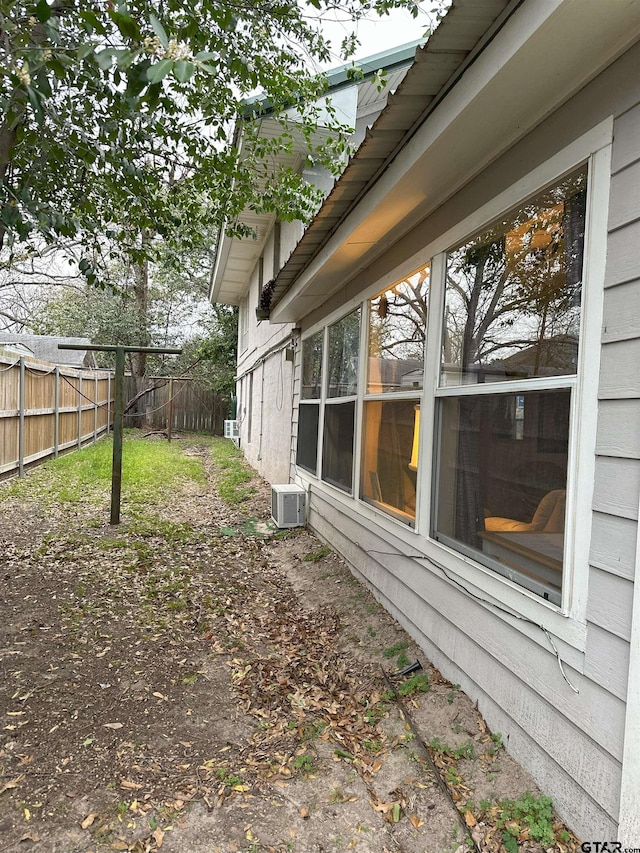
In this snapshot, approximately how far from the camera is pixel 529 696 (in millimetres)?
2154

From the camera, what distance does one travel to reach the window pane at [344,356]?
4.70 m

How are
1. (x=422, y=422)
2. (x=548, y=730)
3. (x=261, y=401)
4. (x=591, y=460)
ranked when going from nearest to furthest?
(x=591, y=460) < (x=548, y=730) < (x=422, y=422) < (x=261, y=401)

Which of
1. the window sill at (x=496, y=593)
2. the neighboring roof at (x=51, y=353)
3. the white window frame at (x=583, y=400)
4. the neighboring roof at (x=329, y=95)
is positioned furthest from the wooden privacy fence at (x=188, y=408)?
the white window frame at (x=583, y=400)

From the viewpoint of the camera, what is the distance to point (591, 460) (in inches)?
73.7

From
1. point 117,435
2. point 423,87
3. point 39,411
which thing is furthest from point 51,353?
point 423,87

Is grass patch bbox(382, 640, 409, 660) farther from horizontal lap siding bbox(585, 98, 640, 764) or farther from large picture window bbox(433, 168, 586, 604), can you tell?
horizontal lap siding bbox(585, 98, 640, 764)

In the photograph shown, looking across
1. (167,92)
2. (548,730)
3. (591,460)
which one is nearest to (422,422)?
(591,460)

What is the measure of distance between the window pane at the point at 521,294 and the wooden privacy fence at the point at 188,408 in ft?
57.8

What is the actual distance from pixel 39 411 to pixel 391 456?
817 cm

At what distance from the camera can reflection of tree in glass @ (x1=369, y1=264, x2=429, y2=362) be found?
3.37m

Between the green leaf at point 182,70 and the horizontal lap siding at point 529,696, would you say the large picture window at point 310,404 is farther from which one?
the green leaf at point 182,70

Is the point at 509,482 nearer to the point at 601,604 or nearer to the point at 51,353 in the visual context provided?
the point at 601,604

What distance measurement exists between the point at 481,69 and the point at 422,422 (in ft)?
5.80

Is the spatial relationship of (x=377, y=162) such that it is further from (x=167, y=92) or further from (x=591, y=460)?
(x=167, y=92)
